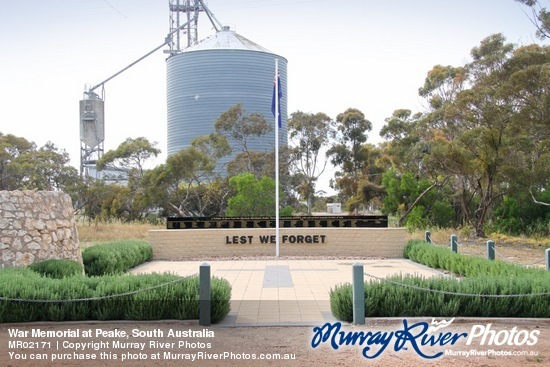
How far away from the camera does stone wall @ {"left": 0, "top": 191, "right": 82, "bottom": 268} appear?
11891 mm

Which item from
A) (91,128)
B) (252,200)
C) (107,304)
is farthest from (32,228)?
(91,128)

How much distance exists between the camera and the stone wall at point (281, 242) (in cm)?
2030

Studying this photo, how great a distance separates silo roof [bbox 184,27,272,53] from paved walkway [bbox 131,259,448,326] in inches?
3074

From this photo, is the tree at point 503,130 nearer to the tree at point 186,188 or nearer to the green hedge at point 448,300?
the green hedge at point 448,300

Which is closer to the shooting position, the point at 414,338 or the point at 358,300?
the point at 414,338

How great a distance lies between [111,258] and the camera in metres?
14.8

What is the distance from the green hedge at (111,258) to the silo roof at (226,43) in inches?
3102

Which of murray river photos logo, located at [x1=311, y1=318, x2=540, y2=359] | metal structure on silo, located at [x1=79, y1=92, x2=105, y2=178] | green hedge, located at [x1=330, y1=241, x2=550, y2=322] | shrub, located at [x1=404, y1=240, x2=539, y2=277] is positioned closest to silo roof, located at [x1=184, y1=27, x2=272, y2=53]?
metal structure on silo, located at [x1=79, y1=92, x2=105, y2=178]

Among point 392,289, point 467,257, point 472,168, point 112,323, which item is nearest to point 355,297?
point 392,289

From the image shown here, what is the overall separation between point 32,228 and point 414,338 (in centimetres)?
870

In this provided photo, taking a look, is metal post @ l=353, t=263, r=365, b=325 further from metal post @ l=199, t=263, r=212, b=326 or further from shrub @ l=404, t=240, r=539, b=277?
shrub @ l=404, t=240, r=539, b=277

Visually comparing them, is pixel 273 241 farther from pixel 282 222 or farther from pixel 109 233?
pixel 109 233

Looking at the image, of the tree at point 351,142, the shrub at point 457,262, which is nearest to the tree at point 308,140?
the tree at point 351,142

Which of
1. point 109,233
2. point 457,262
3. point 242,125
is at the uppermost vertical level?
point 242,125
